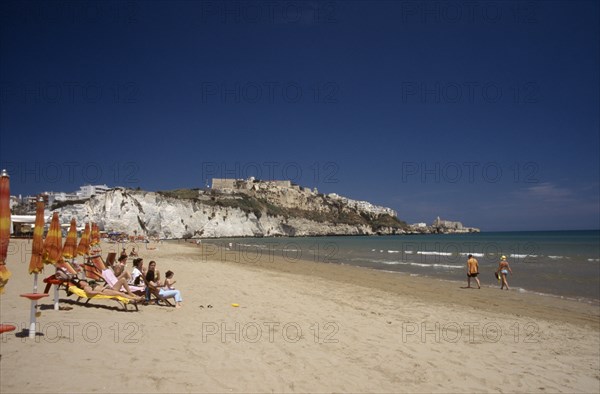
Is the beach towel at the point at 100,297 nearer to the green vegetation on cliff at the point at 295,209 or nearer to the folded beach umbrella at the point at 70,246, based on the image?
the folded beach umbrella at the point at 70,246

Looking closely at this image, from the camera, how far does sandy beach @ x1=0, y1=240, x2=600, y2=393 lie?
455cm

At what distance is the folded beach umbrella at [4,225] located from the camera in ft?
12.0

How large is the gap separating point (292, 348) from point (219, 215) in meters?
93.4

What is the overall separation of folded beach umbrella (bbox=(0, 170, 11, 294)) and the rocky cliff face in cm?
5982

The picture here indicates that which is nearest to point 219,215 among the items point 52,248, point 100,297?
point 100,297

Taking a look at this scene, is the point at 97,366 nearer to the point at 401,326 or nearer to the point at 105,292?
the point at 105,292

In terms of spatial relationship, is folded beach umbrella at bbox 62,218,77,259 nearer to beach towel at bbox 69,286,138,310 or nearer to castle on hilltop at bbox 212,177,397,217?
beach towel at bbox 69,286,138,310

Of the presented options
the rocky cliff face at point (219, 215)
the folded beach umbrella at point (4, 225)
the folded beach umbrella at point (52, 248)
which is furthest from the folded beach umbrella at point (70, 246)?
the rocky cliff face at point (219, 215)

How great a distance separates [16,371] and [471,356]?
6586 mm

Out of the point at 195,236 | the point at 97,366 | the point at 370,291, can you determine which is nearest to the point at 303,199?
the point at 195,236

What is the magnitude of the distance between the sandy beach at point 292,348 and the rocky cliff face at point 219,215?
57.1 meters

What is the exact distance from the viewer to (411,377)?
5.34 metres

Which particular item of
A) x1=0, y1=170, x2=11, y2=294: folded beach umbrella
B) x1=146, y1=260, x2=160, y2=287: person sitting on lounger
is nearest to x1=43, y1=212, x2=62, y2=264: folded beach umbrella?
x1=146, y1=260, x2=160, y2=287: person sitting on lounger

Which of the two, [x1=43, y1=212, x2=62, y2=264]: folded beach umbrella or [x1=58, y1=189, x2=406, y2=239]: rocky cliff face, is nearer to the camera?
[x1=43, y1=212, x2=62, y2=264]: folded beach umbrella
